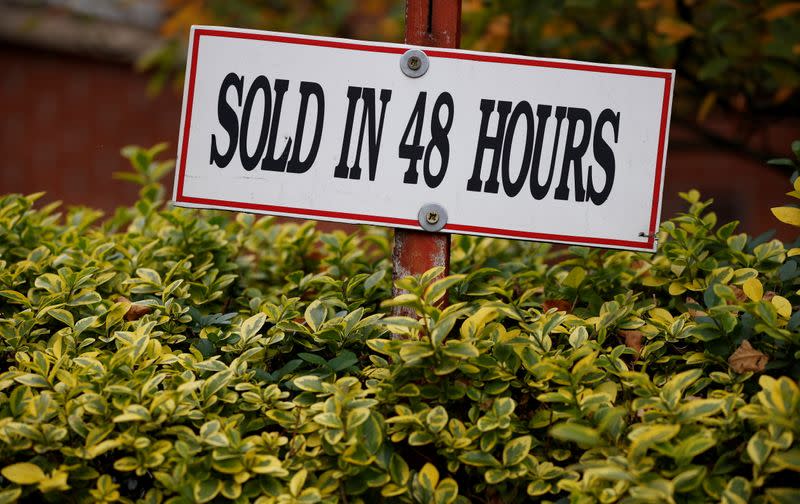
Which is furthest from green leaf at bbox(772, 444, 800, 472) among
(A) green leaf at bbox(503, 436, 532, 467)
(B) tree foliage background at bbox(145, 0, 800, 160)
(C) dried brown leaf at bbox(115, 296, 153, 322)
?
(B) tree foliage background at bbox(145, 0, 800, 160)

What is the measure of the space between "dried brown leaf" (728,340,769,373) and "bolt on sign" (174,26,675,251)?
1.00 feet

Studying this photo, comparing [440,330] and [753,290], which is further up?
[753,290]

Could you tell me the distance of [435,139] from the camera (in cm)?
168

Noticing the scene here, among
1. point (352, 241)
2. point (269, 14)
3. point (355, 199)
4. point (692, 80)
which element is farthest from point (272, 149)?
point (269, 14)

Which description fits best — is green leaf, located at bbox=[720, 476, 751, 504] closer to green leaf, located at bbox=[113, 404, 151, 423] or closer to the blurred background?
green leaf, located at bbox=[113, 404, 151, 423]

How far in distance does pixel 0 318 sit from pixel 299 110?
0.83 meters

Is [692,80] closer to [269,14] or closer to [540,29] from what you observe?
[540,29]

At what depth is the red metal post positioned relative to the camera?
5.63 feet

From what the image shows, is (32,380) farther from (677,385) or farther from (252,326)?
(677,385)

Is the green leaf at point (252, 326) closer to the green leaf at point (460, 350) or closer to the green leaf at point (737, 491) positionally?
the green leaf at point (460, 350)

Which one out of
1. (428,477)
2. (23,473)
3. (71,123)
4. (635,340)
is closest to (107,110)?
(71,123)

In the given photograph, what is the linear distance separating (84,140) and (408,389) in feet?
20.3

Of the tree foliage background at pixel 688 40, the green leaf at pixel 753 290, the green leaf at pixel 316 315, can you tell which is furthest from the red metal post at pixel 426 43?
the tree foliage background at pixel 688 40

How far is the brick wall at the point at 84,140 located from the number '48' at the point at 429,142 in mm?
5346
